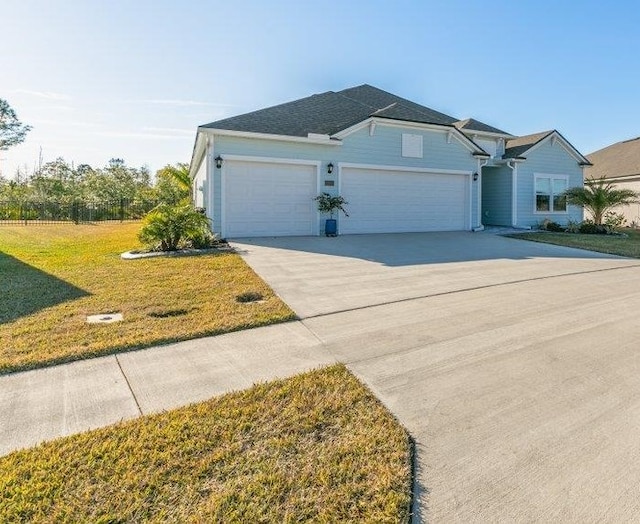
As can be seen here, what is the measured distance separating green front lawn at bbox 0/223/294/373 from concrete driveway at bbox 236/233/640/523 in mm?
783

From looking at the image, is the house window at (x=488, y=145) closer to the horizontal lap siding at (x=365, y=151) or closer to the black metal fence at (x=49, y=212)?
the horizontal lap siding at (x=365, y=151)

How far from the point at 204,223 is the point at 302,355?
7.60m

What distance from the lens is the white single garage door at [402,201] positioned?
13.8 meters

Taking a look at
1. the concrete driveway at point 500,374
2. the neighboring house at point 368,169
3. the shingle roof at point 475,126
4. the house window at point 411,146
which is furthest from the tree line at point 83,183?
the concrete driveway at point 500,374

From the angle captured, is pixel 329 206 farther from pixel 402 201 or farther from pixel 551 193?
pixel 551 193

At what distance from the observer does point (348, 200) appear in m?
13.7

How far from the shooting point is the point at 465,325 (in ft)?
14.4

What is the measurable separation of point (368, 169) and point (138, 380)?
472 inches

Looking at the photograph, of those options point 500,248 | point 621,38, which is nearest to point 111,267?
point 500,248

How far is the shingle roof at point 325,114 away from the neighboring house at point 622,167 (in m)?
11.0

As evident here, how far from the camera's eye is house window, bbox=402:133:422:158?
46.6 ft

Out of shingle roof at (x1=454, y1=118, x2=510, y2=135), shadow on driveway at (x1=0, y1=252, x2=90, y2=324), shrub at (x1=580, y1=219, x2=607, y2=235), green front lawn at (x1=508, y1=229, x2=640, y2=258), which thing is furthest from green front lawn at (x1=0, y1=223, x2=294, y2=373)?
shrub at (x1=580, y1=219, x2=607, y2=235)

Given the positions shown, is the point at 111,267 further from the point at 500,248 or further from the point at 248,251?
the point at 500,248

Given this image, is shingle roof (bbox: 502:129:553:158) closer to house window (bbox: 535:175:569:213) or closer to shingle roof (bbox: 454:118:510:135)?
shingle roof (bbox: 454:118:510:135)
